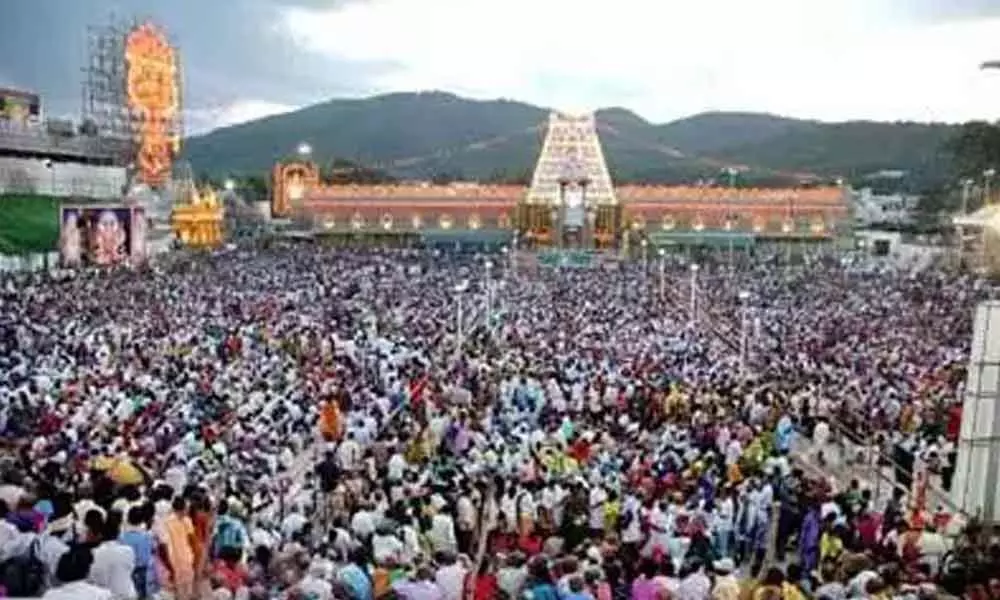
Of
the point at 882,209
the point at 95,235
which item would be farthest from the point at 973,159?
the point at 95,235

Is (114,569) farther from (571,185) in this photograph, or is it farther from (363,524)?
(571,185)

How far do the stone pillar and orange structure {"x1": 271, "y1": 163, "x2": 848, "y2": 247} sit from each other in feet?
222

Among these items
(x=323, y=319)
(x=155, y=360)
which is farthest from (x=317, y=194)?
(x=155, y=360)

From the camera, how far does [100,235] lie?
1980 inches

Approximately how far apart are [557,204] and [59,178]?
28237 mm

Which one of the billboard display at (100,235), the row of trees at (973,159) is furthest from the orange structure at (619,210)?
the billboard display at (100,235)

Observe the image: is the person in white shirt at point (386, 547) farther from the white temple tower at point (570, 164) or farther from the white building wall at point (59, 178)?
the white temple tower at point (570, 164)

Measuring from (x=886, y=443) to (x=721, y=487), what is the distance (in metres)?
4.73

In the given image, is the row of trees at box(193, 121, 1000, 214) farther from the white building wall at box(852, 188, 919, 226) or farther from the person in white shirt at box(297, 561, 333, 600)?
the person in white shirt at box(297, 561, 333, 600)

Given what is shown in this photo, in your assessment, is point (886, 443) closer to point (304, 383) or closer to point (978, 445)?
point (978, 445)

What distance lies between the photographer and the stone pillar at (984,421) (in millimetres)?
12992

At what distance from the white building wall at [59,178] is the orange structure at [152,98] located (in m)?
2.84

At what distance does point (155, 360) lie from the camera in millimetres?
21875

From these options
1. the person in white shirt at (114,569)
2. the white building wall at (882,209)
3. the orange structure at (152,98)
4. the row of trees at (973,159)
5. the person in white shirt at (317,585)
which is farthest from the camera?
the white building wall at (882,209)
